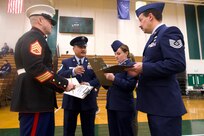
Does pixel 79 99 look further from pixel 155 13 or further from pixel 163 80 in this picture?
pixel 155 13

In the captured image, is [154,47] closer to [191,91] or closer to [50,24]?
[50,24]

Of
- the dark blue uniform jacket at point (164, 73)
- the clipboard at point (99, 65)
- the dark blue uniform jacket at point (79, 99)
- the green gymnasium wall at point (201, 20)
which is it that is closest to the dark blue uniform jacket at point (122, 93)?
the clipboard at point (99, 65)

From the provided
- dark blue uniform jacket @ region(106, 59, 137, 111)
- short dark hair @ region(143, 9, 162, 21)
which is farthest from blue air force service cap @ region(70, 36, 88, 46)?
short dark hair @ region(143, 9, 162, 21)

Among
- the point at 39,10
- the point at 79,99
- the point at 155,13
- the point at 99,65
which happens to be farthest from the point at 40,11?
the point at 79,99

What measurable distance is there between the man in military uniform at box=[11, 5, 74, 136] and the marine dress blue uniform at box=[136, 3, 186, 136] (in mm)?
677

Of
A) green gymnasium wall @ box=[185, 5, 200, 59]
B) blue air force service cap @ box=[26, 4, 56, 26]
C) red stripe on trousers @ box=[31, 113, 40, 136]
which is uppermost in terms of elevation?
green gymnasium wall @ box=[185, 5, 200, 59]

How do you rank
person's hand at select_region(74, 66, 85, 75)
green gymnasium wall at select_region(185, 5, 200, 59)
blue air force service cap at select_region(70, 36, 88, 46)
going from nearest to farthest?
person's hand at select_region(74, 66, 85, 75) → blue air force service cap at select_region(70, 36, 88, 46) → green gymnasium wall at select_region(185, 5, 200, 59)

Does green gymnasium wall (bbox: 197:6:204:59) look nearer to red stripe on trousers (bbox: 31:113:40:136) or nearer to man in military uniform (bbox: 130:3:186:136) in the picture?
man in military uniform (bbox: 130:3:186:136)

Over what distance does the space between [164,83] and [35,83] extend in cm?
101

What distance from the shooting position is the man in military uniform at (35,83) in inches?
56.9

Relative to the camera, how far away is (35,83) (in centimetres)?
154

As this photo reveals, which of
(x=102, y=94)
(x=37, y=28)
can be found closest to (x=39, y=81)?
(x=37, y=28)

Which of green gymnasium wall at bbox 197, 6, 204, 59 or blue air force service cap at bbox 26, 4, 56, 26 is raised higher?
green gymnasium wall at bbox 197, 6, 204, 59

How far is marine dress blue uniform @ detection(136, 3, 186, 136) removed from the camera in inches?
50.7
